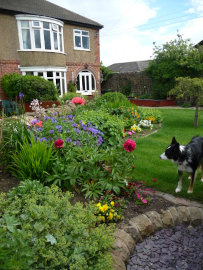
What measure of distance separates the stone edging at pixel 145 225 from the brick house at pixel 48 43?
14292 millimetres

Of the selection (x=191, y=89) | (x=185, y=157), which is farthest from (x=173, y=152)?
(x=191, y=89)

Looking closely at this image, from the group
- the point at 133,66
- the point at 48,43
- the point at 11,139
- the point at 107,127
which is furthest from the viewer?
the point at 133,66

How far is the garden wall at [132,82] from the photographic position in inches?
862

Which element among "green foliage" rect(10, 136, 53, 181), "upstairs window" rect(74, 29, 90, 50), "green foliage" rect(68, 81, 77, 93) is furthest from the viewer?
"upstairs window" rect(74, 29, 90, 50)

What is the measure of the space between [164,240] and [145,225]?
1.06 ft

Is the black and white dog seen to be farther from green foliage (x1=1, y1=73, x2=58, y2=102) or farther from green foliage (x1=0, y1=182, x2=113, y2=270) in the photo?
green foliage (x1=1, y1=73, x2=58, y2=102)

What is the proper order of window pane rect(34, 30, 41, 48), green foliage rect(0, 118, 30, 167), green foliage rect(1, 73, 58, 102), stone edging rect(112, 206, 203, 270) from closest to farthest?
stone edging rect(112, 206, 203, 270) → green foliage rect(0, 118, 30, 167) → green foliage rect(1, 73, 58, 102) → window pane rect(34, 30, 41, 48)

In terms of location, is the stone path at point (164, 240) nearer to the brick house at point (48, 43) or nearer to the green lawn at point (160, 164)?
the green lawn at point (160, 164)

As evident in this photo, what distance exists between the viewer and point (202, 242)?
2852 mm

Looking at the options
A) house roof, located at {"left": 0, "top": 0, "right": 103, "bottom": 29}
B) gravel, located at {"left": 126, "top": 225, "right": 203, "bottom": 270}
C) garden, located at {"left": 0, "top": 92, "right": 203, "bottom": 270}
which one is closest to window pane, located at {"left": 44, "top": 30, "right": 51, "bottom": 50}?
house roof, located at {"left": 0, "top": 0, "right": 103, "bottom": 29}

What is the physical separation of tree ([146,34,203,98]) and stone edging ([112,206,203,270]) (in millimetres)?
15728

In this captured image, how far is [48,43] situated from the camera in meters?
16.0

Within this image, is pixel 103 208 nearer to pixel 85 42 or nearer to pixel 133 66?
pixel 85 42

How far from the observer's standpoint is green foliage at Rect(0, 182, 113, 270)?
170 centimetres
